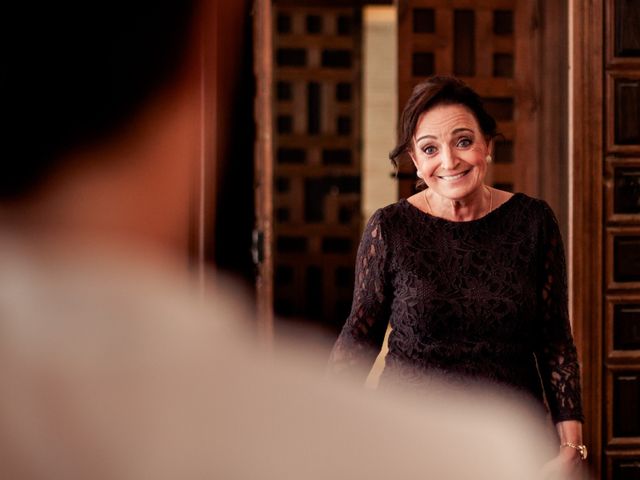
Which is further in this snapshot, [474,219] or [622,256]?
[622,256]

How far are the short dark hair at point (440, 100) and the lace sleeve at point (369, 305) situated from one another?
175mm

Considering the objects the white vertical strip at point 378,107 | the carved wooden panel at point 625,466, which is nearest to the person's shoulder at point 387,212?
the carved wooden panel at point 625,466

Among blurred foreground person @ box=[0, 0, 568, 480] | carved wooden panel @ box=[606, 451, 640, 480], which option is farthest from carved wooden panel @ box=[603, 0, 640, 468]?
blurred foreground person @ box=[0, 0, 568, 480]

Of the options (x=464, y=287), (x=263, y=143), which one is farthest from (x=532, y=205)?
(x=263, y=143)

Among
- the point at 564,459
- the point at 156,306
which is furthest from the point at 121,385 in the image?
the point at 564,459

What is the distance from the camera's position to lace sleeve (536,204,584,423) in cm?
127

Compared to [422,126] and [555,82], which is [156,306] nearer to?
[422,126]

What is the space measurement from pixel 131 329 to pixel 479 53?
2617mm

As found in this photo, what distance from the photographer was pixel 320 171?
15.6 feet

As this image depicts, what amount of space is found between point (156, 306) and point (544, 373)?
1.08 metres

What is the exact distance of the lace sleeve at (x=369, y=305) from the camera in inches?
50.4

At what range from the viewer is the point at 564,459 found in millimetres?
1253

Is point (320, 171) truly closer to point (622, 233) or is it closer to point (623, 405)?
point (622, 233)

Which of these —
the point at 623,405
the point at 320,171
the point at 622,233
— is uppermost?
the point at 320,171
